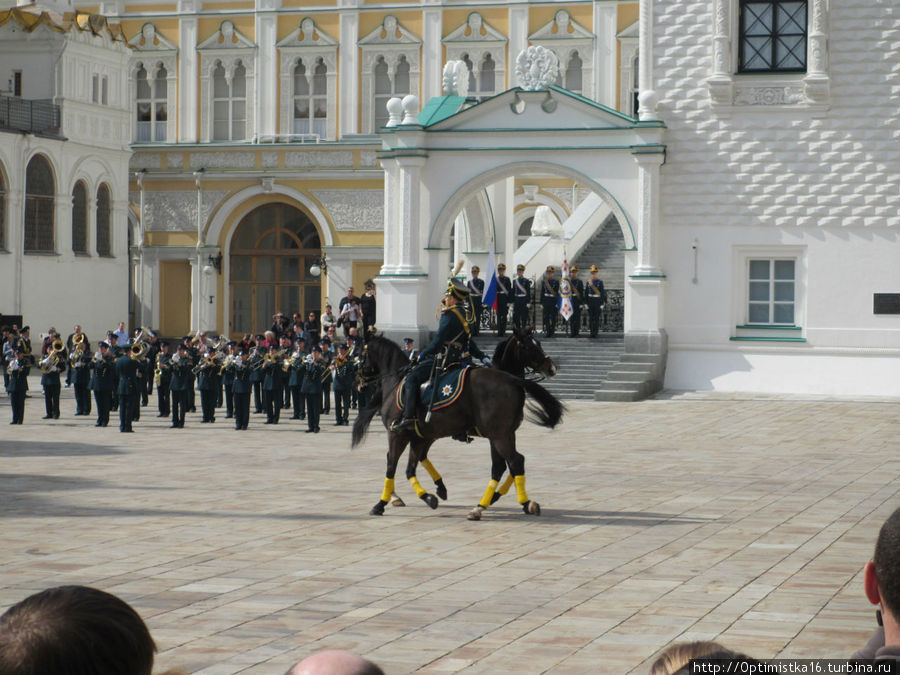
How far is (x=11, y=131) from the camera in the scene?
40.5 m

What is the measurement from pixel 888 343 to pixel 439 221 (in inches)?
379

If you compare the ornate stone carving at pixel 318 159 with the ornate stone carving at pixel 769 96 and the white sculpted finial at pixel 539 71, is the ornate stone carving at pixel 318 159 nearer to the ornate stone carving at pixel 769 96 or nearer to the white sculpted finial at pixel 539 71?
the white sculpted finial at pixel 539 71

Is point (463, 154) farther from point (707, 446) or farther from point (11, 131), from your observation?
point (11, 131)

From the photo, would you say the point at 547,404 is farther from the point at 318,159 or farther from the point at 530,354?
the point at 318,159

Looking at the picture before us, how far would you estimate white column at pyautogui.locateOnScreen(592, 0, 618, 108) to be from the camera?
44.8 m

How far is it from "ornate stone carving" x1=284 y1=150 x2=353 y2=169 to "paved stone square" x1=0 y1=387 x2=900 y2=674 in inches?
987

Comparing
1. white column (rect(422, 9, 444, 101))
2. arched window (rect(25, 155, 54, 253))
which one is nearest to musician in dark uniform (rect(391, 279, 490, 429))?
arched window (rect(25, 155, 54, 253))

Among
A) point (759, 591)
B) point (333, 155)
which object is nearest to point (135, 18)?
point (333, 155)

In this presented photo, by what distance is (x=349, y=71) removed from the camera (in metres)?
46.9

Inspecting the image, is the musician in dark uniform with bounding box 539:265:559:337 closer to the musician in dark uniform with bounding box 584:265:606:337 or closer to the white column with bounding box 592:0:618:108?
the musician in dark uniform with bounding box 584:265:606:337

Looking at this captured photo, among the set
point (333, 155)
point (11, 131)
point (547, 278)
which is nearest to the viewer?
point (547, 278)

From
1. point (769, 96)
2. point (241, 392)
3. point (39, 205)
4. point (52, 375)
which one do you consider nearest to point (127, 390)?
point (241, 392)

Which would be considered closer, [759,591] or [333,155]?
[759,591]

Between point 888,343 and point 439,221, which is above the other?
point 439,221
